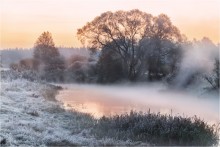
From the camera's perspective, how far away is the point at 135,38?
51438mm

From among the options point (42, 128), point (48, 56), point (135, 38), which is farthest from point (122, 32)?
point (42, 128)

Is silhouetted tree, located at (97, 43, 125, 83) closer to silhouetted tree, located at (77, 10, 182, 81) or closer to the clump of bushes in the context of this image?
silhouetted tree, located at (77, 10, 182, 81)

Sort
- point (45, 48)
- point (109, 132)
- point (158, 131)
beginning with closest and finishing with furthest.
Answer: point (109, 132)
point (158, 131)
point (45, 48)

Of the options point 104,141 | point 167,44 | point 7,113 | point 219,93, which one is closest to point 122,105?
point 219,93

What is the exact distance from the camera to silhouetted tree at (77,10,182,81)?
50156 mm

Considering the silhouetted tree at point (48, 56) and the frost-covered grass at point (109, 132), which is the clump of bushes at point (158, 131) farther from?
the silhouetted tree at point (48, 56)

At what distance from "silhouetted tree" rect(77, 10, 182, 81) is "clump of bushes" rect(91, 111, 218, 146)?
34.4m

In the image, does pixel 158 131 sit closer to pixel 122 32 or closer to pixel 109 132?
pixel 109 132

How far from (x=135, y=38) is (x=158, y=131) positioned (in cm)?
3724

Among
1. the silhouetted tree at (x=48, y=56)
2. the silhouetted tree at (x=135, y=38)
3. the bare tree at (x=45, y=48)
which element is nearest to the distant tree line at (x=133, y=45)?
the silhouetted tree at (x=135, y=38)

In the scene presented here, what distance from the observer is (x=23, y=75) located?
148 ft

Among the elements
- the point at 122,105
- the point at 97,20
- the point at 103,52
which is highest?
the point at 97,20

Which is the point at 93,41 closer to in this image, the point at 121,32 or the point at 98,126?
the point at 121,32

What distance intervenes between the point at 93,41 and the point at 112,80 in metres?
4.84
